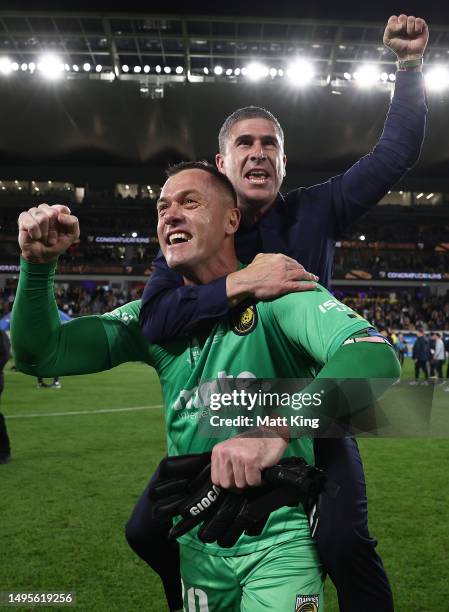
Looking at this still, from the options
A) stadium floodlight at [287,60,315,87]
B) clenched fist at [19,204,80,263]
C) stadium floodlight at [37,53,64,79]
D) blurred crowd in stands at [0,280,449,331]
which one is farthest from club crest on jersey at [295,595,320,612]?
blurred crowd in stands at [0,280,449,331]

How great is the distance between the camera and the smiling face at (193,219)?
197cm

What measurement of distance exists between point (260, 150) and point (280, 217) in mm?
306

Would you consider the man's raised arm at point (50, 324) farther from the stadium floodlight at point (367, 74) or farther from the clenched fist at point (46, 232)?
the stadium floodlight at point (367, 74)

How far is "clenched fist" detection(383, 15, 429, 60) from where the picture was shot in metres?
2.47

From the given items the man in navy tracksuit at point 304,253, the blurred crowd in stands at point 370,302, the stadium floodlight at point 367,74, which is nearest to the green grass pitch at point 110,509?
the man in navy tracksuit at point 304,253

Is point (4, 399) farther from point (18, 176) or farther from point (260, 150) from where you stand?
point (18, 176)

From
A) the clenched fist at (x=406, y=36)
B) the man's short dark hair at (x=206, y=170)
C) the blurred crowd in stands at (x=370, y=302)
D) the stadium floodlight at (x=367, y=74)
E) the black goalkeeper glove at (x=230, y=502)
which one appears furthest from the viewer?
the blurred crowd in stands at (x=370, y=302)

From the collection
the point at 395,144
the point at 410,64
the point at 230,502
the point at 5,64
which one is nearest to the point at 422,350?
the point at 395,144

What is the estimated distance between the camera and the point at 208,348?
6.82 feet

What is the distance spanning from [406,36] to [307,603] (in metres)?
2.13

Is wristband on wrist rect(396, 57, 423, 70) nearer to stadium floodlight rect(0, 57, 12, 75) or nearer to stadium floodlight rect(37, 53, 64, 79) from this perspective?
stadium floodlight rect(37, 53, 64, 79)

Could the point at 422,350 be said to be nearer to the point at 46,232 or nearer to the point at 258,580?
the point at 258,580

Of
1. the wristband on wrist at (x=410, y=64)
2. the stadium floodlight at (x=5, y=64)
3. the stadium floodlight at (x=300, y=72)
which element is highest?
the stadium floodlight at (x=5, y=64)

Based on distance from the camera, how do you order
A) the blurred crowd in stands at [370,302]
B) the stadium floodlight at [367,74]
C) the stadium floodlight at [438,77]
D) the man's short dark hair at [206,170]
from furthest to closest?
1. the blurred crowd in stands at [370,302]
2. the stadium floodlight at [367,74]
3. the stadium floodlight at [438,77]
4. the man's short dark hair at [206,170]
